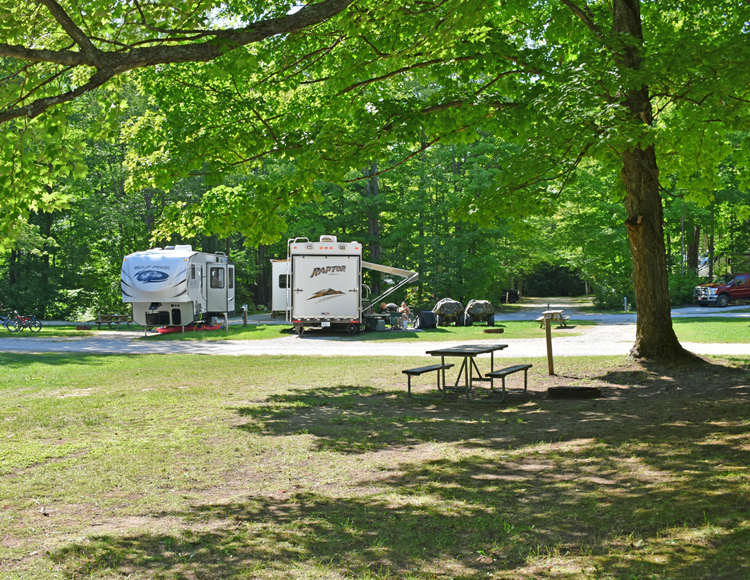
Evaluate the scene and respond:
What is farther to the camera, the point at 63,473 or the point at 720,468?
the point at 63,473

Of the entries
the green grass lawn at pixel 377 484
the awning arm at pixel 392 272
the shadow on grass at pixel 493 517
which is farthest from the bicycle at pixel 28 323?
the shadow on grass at pixel 493 517

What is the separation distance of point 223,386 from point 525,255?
104 ft

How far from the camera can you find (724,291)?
118 feet

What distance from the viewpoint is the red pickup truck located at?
36000 mm

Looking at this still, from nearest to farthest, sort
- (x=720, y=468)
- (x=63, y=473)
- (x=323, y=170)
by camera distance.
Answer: (x=720, y=468) < (x=63, y=473) < (x=323, y=170)

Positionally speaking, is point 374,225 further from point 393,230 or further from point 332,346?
point 332,346

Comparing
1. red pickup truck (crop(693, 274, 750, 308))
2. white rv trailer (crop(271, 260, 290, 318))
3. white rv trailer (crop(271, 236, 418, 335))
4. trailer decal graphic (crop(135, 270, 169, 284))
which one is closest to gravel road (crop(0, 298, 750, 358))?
white rv trailer (crop(271, 236, 418, 335))

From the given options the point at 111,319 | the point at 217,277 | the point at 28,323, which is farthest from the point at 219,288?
the point at 28,323

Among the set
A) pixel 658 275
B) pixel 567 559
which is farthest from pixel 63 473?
pixel 658 275

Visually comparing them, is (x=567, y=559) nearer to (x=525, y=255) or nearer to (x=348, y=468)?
(x=348, y=468)

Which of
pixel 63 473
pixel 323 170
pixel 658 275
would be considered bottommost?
pixel 63 473

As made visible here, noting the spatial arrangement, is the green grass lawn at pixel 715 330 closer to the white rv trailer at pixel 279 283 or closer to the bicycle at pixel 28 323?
the white rv trailer at pixel 279 283

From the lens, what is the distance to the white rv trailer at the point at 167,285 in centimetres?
2416

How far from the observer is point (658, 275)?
12.0m
